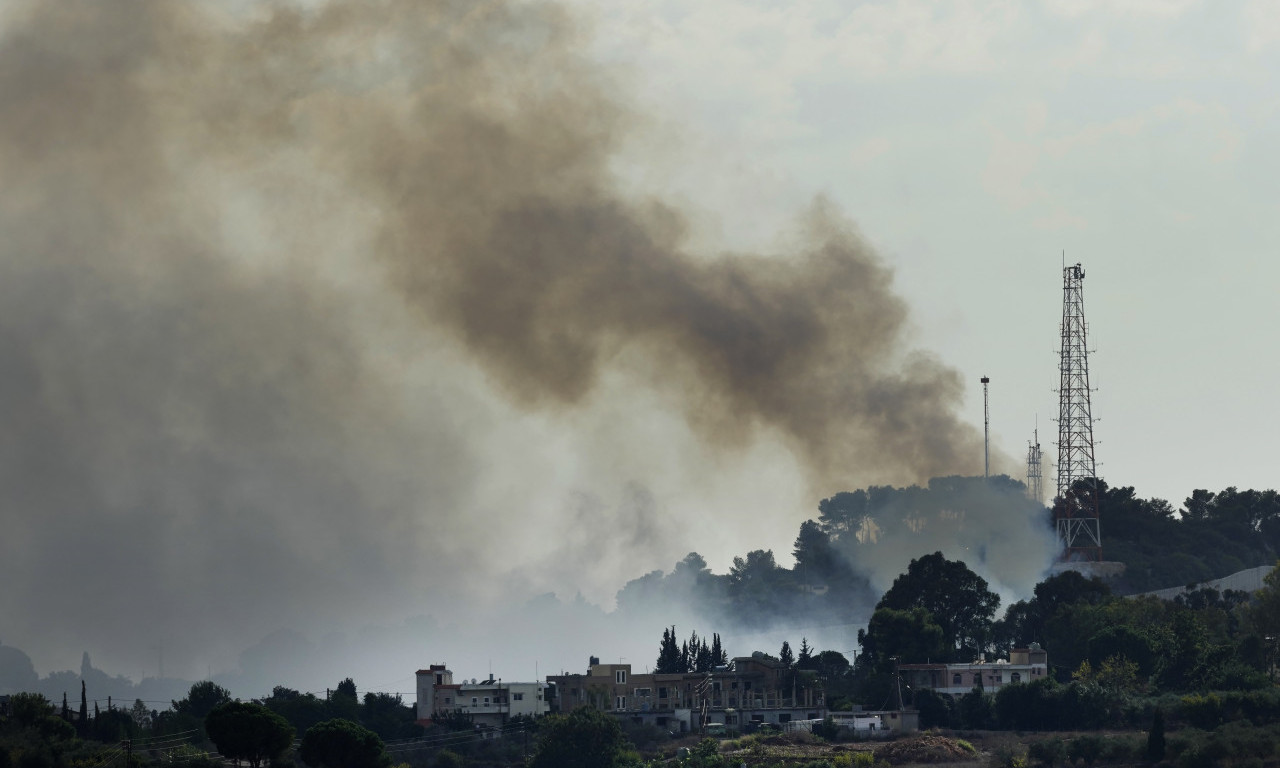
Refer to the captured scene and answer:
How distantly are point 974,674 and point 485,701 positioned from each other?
40501 mm

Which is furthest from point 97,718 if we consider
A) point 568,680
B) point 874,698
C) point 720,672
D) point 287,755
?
point 874,698

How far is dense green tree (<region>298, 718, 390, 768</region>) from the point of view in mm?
101000

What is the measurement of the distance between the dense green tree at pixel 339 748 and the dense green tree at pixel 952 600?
5853cm

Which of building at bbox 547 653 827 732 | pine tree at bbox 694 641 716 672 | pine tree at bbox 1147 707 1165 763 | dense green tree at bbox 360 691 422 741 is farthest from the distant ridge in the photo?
dense green tree at bbox 360 691 422 741

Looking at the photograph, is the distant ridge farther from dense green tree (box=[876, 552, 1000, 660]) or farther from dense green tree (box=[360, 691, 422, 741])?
dense green tree (box=[360, 691, 422, 741])

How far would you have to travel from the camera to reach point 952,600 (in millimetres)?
148625

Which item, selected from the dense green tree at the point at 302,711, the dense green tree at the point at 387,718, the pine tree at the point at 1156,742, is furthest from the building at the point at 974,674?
the dense green tree at the point at 302,711

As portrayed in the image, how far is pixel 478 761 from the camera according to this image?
120375 mm

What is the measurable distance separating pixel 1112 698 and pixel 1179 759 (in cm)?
1709

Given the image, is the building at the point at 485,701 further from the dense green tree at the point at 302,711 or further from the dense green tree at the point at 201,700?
the dense green tree at the point at 201,700

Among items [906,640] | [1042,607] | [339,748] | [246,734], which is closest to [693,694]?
[906,640]

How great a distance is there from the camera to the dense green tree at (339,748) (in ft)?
331

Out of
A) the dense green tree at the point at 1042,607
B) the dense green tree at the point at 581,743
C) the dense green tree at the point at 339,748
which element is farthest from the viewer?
the dense green tree at the point at 1042,607

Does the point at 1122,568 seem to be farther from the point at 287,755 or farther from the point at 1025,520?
the point at 287,755
